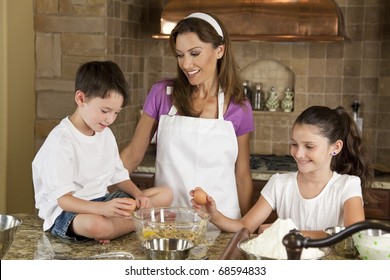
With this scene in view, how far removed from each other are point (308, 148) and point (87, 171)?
0.73m

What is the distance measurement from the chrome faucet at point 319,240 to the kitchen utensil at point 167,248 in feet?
2.11

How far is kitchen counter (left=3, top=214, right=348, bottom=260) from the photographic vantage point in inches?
74.8

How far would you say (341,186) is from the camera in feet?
7.58

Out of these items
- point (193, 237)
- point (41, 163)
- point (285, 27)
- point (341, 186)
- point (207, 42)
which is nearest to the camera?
point (193, 237)

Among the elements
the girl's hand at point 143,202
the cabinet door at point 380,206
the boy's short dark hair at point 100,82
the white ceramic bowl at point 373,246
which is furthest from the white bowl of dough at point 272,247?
the cabinet door at point 380,206

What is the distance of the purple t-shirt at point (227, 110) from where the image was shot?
8.80ft

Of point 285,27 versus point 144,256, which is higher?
point 285,27

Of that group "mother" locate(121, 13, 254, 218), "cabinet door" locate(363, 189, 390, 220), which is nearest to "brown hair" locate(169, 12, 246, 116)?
"mother" locate(121, 13, 254, 218)

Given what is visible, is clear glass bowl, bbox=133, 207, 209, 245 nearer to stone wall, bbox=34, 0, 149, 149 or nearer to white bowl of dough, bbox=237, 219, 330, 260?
white bowl of dough, bbox=237, 219, 330, 260

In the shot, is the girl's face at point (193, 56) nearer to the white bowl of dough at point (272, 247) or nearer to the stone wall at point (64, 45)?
the white bowl of dough at point (272, 247)

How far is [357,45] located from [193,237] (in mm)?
2692

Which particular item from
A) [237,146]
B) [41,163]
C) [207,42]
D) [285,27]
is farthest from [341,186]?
[285,27]

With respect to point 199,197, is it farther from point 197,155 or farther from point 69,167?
point 197,155

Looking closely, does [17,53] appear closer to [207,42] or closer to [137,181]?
[137,181]
